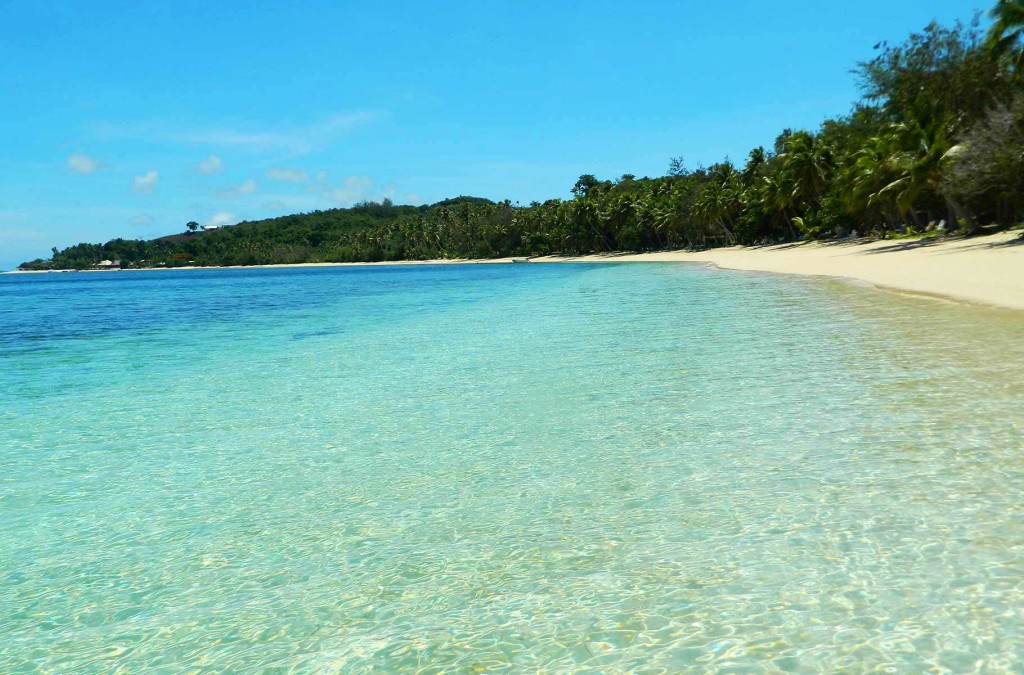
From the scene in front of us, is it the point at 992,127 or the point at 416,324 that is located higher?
the point at 992,127

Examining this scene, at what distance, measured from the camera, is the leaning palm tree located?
101 feet

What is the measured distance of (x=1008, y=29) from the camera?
32.0m

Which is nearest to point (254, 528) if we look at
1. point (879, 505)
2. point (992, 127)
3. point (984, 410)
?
point (879, 505)

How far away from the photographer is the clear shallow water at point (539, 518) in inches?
151

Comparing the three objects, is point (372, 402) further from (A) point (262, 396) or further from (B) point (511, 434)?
(B) point (511, 434)

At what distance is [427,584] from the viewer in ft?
14.8

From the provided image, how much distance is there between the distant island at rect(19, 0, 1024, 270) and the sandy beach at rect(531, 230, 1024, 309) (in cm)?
261

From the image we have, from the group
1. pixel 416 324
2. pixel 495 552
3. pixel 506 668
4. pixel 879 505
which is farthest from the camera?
pixel 416 324

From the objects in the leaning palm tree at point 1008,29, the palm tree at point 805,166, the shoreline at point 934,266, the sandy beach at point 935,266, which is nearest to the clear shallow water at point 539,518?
the shoreline at point 934,266

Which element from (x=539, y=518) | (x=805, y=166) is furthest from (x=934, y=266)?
(x=805, y=166)

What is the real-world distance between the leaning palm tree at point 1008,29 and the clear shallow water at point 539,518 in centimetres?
2579

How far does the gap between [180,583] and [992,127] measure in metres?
35.7

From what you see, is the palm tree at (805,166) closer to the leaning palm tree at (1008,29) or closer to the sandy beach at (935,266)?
the sandy beach at (935,266)

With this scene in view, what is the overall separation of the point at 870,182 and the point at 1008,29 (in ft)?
41.7
